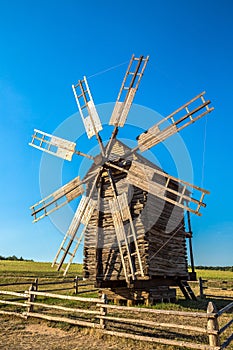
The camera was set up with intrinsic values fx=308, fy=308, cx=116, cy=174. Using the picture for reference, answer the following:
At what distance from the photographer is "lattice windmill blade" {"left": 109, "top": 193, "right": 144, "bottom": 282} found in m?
13.8

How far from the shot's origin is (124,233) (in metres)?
14.3

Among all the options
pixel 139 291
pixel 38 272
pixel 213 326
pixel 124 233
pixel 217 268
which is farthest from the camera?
pixel 217 268

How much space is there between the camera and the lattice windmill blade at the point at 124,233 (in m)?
13.8

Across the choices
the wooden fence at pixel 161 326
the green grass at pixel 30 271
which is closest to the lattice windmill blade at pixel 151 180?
the wooden fence at pixel 161 326

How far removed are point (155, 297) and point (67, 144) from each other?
9230 mm

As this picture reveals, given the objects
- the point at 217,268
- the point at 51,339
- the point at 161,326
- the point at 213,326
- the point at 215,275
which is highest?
the point at 217,268

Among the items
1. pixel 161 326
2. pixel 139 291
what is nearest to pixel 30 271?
pixel 139 291

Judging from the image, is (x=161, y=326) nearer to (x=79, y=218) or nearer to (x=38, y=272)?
(x=79, y=218)

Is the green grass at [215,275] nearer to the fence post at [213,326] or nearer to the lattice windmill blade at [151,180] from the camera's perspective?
the lattice windmill blade at [151,180]

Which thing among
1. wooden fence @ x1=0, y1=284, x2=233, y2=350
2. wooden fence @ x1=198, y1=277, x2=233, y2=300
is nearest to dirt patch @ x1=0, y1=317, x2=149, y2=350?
wooden fence @ x1=0, y1=284, x2=233, y2=350

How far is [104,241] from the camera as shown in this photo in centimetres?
1567

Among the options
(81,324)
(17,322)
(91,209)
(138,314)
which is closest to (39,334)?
(81,324)

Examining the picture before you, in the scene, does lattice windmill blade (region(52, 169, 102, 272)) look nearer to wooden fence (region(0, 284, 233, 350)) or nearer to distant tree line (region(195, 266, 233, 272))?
wooden fence (region(0, 284, 233, 350))

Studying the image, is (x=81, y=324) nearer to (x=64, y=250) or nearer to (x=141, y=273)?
(x=141, y=273)
